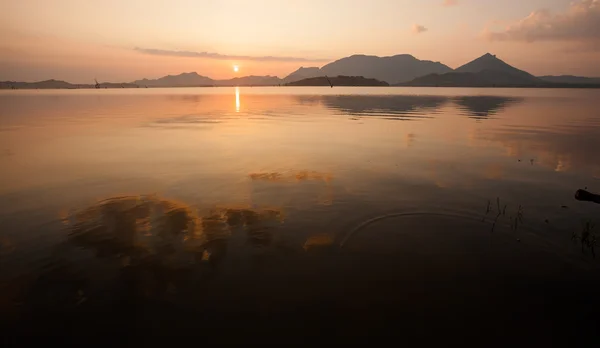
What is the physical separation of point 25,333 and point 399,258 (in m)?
10.9

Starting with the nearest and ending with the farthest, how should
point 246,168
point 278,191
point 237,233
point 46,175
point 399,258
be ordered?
point 399,258
point 237,233
point 278,191
point 46,175
point 246,168

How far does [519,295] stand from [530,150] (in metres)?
25.6

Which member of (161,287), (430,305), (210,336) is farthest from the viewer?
(161,287)

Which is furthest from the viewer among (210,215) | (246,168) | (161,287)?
(246,168)

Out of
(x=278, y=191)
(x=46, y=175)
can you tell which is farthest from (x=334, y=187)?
(x=46, y=175)

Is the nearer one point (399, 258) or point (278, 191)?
point (399, 258)

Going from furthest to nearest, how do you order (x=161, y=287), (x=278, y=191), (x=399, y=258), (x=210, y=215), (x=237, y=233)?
(x=278, y=191), (x=210, y=215), (x=237, y=233), (x=399, y=258), (x=161, y=287)

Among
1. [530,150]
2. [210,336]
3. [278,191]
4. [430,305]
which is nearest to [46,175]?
[278,191]

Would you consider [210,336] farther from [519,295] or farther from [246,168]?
[246,168]

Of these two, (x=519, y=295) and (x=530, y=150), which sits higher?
(x=530, y=150)

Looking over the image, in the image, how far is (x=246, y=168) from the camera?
77.9ft

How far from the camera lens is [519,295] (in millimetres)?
9320

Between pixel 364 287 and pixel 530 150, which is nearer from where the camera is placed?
pixel 364 287

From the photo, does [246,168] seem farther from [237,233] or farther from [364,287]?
[364,287]
